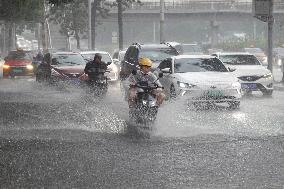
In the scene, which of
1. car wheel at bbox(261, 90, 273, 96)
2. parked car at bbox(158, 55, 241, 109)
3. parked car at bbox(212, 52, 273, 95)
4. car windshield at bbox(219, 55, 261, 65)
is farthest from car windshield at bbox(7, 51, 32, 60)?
parked car at bbox(158, 55, 241, 109)

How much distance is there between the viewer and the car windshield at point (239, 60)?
28344 millimetres

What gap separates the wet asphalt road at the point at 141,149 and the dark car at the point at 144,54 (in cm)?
462

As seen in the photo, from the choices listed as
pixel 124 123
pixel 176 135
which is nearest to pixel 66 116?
pixel 124 123

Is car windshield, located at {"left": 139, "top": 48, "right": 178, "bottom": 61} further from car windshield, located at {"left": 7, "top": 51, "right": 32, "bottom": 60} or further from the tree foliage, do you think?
car windshield, located at {"left": 7, "top": 51, "right": 32, "bottom": 60}

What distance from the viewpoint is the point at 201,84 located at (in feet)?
65.8

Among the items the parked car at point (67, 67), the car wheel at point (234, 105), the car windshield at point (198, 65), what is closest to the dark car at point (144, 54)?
the parked car at point (67, 67)

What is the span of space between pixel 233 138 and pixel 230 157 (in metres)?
2.46

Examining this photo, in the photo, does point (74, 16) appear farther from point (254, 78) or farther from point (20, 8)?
point (254, 78)

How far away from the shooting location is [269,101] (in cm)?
2450

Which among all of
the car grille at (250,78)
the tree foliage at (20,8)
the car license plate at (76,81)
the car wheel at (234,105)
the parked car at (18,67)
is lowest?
the parked car at (18,67)

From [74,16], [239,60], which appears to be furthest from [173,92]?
[74,16]

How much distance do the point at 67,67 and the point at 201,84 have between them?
10.8m

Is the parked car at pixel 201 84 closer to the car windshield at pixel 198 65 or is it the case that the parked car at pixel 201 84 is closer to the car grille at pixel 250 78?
the car windshield at pixel 198 65

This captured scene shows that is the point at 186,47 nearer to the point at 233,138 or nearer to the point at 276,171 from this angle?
the point at 233,138
